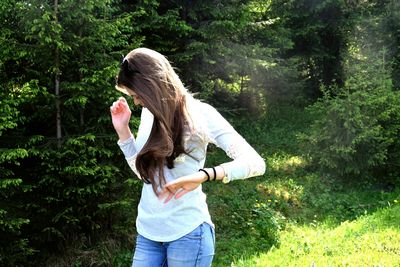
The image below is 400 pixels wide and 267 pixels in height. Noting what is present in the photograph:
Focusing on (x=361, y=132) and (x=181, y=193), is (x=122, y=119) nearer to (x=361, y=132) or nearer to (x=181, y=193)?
(x=181, y=193)

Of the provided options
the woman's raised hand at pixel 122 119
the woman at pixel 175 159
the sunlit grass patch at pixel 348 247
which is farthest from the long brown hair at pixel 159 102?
the sunlit grass patch at pixel 348 247

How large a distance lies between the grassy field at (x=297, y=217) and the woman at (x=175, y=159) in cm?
230

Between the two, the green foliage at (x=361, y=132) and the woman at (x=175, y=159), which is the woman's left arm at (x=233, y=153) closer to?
the woman at (x=175, y=159)

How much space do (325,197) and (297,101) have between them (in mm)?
8241

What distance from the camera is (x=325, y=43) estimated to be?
17.5 m

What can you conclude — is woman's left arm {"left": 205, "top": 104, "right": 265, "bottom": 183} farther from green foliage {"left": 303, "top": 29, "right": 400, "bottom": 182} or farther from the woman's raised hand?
green foliage {"left": 303, "top": 29, "right": 400, "bottom": 182}

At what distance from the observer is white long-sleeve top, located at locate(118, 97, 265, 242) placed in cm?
236

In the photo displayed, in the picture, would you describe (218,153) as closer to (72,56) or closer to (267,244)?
(267,244)

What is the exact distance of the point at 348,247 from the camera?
552 centimetres

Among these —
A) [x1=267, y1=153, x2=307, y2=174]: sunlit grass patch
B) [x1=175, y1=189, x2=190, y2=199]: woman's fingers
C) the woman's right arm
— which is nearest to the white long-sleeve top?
[x1=175, y1=189, x2=190, y2=199]: woman's fingers

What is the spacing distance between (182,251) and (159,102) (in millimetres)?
769

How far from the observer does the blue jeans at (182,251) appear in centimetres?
237

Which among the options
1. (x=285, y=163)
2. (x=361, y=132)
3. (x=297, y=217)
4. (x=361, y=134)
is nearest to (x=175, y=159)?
(x=297, y=217)

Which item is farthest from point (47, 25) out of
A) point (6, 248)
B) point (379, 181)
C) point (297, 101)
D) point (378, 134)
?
point (297, 101)
